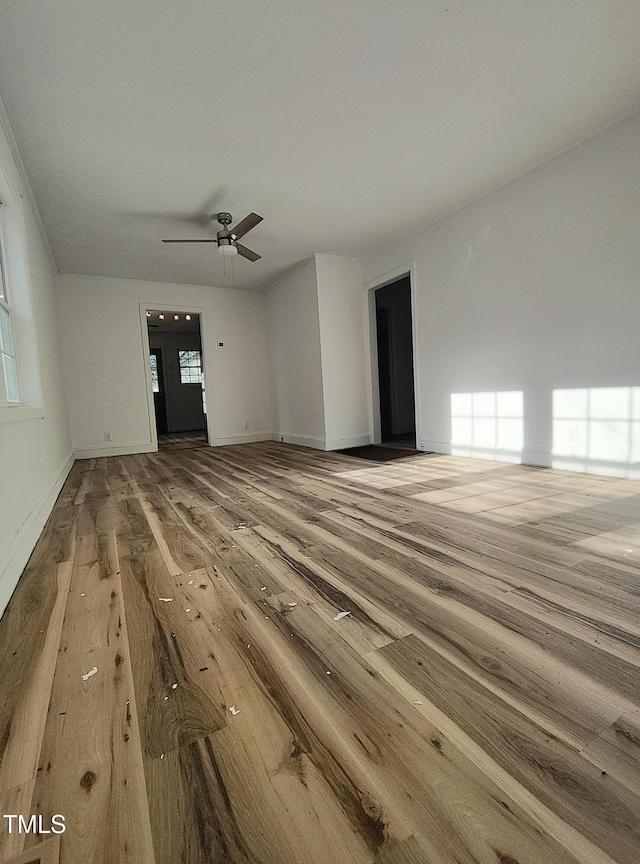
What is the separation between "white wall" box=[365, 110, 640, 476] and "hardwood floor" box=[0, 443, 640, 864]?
1.35 meters

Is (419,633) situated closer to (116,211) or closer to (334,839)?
(334,839)

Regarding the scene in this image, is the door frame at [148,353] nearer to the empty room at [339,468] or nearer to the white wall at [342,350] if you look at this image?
the empty room at [339,468]

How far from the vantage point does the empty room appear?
70 centimetres

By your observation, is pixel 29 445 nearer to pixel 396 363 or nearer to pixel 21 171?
pixel 21 171

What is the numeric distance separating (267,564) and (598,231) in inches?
129

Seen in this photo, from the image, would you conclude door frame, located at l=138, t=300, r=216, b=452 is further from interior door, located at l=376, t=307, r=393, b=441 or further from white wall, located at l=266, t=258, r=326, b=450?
interior door, located at l=376, t=307, r=393, b=441

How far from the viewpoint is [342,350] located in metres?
5.28

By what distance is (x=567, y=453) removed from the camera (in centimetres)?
320

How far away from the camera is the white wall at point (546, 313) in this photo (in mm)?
2764

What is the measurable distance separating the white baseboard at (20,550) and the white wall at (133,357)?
3.32 meters

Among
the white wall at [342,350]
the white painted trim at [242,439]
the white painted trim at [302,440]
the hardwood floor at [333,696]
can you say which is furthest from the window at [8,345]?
the white painted trim at [242,439]

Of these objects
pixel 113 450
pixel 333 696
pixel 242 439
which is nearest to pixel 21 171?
pixel 113 450

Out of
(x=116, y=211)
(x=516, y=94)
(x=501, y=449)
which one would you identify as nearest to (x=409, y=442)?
(x=501, y=449)

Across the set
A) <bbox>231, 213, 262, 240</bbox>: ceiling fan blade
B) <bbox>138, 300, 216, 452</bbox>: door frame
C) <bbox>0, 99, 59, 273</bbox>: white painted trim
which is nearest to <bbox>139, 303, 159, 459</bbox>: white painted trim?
<bbox>138, 300, 216, 452</bbox>: door frame
